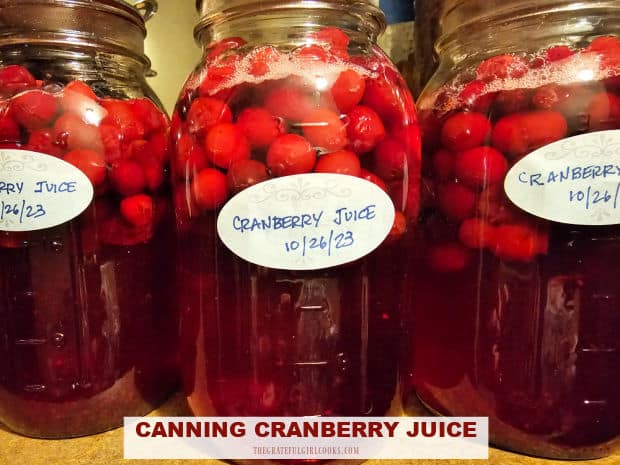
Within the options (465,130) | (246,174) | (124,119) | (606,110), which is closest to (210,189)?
(246,174)

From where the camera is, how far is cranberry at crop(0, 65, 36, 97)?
0.52 meters

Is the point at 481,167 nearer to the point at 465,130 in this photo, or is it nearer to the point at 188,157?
the point at 465,130

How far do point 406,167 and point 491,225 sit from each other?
0.33 feet

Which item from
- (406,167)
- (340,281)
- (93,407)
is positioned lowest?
(93,407)

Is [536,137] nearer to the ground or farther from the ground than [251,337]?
farther from the ground

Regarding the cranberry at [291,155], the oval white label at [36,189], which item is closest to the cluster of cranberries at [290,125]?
the cranberry at [291,155]

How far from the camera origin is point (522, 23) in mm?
501

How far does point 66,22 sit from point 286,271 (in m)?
0.35

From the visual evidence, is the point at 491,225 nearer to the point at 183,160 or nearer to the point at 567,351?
the point at 567,351

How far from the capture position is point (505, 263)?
0.50m

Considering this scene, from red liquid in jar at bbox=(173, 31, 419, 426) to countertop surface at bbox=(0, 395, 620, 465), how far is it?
81 millimetres

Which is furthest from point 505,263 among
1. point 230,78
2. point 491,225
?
point 230,78

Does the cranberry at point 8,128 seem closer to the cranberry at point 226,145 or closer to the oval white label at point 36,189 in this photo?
the oval white label at point 36,189

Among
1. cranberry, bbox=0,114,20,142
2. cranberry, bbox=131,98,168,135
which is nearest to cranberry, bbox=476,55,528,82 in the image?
cranberry, bbox=131,98,168,135
